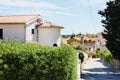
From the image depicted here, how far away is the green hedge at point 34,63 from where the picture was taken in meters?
15.3

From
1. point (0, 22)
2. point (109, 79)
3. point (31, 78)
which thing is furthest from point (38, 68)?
point (0, 22)

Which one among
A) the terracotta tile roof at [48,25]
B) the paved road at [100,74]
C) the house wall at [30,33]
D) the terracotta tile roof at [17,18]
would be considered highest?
the terracotta tile roof at [17,18]

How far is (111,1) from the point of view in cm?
4134

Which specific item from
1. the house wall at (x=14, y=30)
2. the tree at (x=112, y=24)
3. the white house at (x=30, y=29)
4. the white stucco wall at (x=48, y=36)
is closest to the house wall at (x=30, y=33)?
the white house at (x=30, y=29)

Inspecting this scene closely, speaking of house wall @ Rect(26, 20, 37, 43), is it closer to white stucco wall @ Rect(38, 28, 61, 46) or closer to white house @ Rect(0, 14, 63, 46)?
white house @ Rect(0, 14, 63, 46)

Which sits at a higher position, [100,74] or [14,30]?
[14,30]

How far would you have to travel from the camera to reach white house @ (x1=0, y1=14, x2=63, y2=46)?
43.2m

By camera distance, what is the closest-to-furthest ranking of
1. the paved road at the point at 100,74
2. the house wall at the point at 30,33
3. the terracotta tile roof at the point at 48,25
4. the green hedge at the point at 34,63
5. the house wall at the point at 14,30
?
the green hedge at the point at 34,63 < the paved road at the point at 100,74 < the house wall at the point at 14,30 < the house wall at the point at 30,33 < the terracotta tile roof at the point at 48,25

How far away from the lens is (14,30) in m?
43.4

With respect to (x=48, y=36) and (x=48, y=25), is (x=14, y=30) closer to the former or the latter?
(x=48, y=36)

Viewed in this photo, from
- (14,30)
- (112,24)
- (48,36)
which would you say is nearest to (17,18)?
(14,30)

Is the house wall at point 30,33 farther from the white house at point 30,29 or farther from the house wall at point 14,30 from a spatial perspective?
the house wall at point 14,30

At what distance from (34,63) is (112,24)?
25789mm

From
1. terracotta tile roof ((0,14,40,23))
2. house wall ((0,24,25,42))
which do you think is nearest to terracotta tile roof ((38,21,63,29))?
terracotta tile roof ((0,14,40,23))
